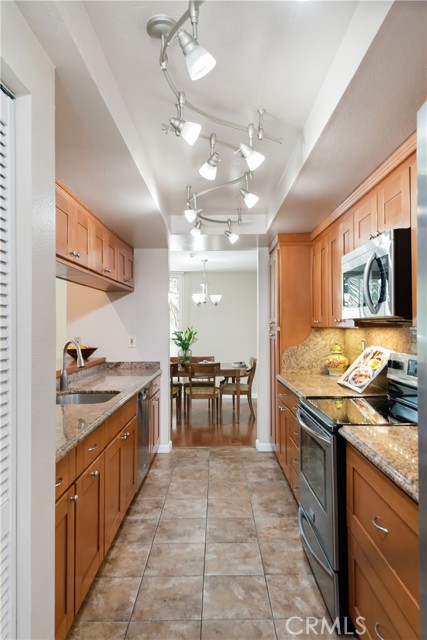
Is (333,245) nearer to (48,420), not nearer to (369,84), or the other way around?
(369,84)

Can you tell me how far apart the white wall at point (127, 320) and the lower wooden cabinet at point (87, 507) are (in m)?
1.52

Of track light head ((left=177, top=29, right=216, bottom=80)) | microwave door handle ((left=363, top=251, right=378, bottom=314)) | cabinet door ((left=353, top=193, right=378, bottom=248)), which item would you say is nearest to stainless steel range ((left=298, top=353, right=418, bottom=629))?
microwave door handle ((left=363, top=251, right=378, bottom=314))

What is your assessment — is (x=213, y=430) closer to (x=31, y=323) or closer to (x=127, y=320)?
(x=127, y=320)

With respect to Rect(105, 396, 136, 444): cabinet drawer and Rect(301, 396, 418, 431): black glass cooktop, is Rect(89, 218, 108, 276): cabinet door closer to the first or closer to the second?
Rect(105, 396, 136, 444): cabinet drawer

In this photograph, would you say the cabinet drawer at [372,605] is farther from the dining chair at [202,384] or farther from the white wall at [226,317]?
the white wall at [226,317]

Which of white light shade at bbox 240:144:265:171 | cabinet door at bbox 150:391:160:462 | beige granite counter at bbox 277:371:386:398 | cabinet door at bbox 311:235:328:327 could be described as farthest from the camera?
cabinet door at bbox 150:391:160:462

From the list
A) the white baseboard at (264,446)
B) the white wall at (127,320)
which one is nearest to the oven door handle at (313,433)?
the white baseboard at (264,446)

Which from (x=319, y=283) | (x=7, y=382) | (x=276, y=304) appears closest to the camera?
(x=7, y=382)

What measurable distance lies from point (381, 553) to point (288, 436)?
1667 mm

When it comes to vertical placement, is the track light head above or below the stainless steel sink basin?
above

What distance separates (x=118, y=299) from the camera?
158 inches

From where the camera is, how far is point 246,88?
171 cm

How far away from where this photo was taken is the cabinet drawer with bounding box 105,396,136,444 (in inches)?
81.6
